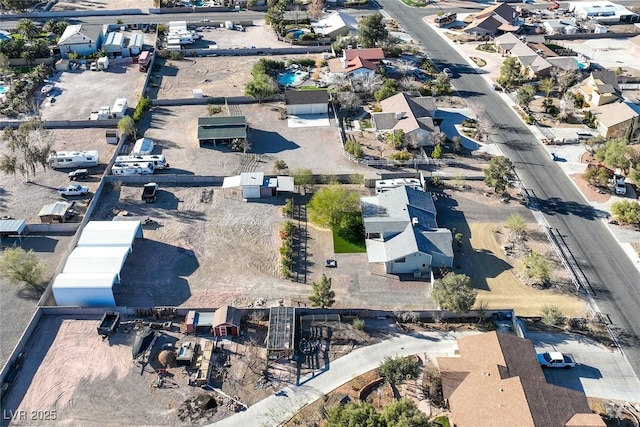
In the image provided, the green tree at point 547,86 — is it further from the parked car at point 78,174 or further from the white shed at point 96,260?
the parked car at point 78,174

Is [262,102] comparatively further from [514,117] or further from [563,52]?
[563,52]

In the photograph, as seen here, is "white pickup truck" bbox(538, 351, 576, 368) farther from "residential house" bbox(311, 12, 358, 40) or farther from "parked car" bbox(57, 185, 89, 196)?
"residential house" bbox(311, 12, 358, 40)

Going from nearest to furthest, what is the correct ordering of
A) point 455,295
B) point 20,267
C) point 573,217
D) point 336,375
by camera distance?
point 336,375, point 455,295, point 20,267, point 573,217

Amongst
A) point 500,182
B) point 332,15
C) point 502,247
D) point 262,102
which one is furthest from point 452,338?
point 332,15

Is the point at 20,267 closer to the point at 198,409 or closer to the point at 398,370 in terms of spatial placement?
the point at 198,409

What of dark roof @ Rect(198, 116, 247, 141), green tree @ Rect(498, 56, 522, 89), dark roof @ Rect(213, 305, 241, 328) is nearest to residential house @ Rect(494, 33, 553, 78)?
green tree @ Rect(498, 56, 522, 89)

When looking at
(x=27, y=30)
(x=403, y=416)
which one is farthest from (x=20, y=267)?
(x=27, y=30)
